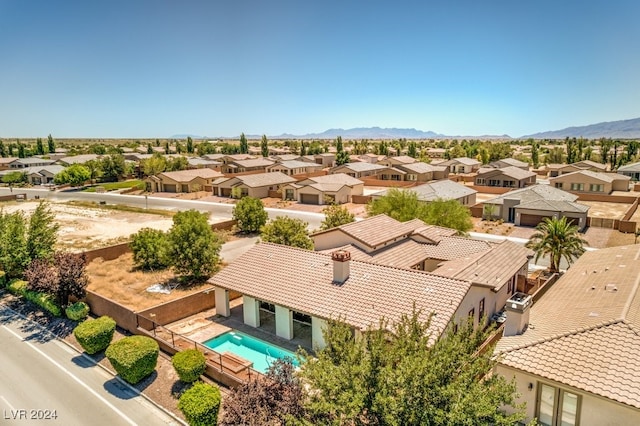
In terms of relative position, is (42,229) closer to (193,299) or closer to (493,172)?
(193,299)

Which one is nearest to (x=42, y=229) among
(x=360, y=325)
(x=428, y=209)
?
(x=360, y=325)

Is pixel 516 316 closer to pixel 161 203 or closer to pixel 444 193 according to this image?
pixel 444 193

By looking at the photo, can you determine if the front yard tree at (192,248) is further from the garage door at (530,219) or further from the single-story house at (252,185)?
the single-story house at (252,185)

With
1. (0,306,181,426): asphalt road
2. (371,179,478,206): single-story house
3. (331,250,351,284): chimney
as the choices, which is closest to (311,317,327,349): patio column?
(331,250,351,284): chimney

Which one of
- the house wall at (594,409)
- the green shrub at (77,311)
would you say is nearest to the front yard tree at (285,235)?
the green shrub at (77,311)

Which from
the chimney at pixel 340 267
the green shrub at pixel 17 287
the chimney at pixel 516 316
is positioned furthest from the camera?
the green shrub at pixel 17 287

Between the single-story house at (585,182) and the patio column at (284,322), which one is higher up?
the single-story house at (585,182)

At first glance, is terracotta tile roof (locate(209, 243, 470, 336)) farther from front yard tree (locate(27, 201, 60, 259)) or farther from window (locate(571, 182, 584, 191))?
window (locate(571, 182, 584, 191))
